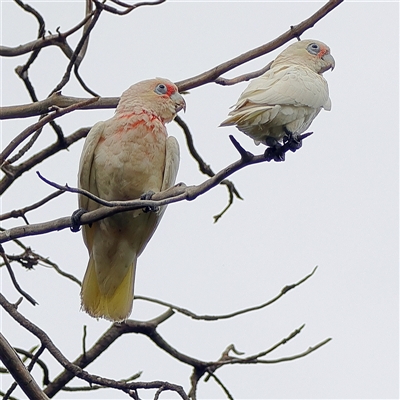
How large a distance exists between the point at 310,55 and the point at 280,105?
3.61 feet

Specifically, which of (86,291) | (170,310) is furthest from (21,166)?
(170,310)

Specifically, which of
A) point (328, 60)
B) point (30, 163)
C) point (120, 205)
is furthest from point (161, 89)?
point (120, 205)

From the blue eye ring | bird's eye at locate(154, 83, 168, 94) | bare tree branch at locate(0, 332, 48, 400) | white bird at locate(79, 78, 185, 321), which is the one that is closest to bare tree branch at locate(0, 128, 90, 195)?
white bird at locate(79, 78, 185, 321)

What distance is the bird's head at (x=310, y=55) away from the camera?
154 inches

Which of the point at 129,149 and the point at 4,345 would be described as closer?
the point at 4,345

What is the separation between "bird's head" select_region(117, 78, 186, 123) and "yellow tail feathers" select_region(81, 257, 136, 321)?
105cm

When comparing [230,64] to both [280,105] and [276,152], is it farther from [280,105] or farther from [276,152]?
[276,152]

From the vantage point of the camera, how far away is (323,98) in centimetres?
336

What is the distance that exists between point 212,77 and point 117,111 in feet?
2.83

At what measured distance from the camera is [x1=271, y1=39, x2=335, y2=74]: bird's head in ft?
12.8

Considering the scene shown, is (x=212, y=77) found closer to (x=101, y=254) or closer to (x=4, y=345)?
(x=101, y=254)

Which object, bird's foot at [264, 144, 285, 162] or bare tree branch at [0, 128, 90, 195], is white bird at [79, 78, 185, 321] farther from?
bird's foot at [264, 144, 285, 162]

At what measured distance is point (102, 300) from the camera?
4.37 m

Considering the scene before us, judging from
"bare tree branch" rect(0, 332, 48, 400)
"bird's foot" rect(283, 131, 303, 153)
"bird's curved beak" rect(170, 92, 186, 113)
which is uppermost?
"bird's curved beak" rect(170, 92, 186, 113)
